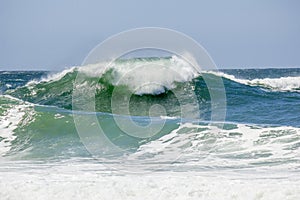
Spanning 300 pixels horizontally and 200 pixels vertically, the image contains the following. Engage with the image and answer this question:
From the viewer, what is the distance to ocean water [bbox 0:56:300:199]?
715 centimetres

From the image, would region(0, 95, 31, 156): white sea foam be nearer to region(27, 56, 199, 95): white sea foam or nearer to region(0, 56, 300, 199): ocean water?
region(0, 56, 300, 199): ocean water

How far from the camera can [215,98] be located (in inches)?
762

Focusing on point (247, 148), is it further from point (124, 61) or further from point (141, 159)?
point (124, 61)

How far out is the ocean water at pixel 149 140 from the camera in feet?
23.5

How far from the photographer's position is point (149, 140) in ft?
39.0

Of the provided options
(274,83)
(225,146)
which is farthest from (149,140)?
(274,83)

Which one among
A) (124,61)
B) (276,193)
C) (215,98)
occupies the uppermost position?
(124,61)

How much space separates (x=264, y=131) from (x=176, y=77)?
10008 mm

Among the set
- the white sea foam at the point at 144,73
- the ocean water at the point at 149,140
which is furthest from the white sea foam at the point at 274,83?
the white sea foam at the point at 144,73

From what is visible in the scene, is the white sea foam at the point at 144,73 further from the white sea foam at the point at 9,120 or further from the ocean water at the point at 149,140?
the white sea foam at the point at 9,120

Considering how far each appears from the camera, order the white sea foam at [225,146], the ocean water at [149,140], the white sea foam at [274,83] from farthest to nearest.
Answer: the white sea foam at [274,83], the white sea foam at [225,146], the ocean water at [149,140]

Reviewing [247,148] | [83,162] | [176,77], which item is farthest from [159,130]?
[176,77]

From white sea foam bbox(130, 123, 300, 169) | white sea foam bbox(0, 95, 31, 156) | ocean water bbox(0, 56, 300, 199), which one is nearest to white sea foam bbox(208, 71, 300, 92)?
ocean water bbox(0, 56, 300, 199)

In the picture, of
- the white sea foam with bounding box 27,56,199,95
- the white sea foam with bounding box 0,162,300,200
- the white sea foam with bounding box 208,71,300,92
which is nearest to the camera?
the white sea foam with bounding box 0,162,300,200
